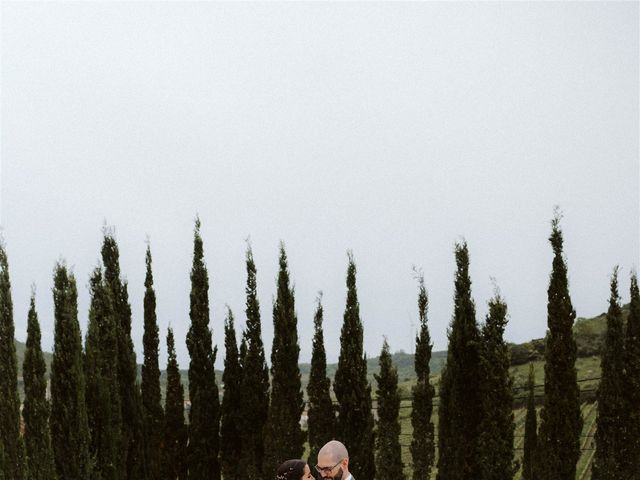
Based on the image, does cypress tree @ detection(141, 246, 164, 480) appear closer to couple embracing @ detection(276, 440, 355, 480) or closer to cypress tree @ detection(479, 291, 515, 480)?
cypress tree @ detection(479, 291, 515, 480)

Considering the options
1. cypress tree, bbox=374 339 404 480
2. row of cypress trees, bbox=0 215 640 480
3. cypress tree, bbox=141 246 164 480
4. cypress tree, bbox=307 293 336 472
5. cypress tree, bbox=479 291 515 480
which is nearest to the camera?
cypress tree, bbox=479 291 515 480

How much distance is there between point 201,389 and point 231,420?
1973 millimetres

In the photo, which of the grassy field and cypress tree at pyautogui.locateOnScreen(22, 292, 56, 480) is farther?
the grassy field

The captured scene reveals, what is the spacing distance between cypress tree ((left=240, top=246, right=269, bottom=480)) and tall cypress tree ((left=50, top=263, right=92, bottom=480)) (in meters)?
8.50

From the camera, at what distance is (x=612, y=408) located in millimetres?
25188

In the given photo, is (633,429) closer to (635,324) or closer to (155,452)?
(635,324)

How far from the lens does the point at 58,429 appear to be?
24750 millimetres

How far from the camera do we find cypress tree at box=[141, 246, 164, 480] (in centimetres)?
3145

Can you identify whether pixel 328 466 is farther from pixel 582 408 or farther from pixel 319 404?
pixel 582 408

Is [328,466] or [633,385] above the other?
[328,466]

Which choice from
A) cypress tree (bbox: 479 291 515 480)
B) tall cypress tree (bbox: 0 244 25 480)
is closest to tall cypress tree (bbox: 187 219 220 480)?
tall cypress tree (bbox: 0 244 25 480)

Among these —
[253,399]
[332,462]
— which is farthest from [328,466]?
[253,399]

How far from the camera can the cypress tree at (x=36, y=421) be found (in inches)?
950

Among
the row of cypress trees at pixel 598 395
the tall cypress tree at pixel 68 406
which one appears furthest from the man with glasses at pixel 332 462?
the tall cypress tree at pixel 68 406
